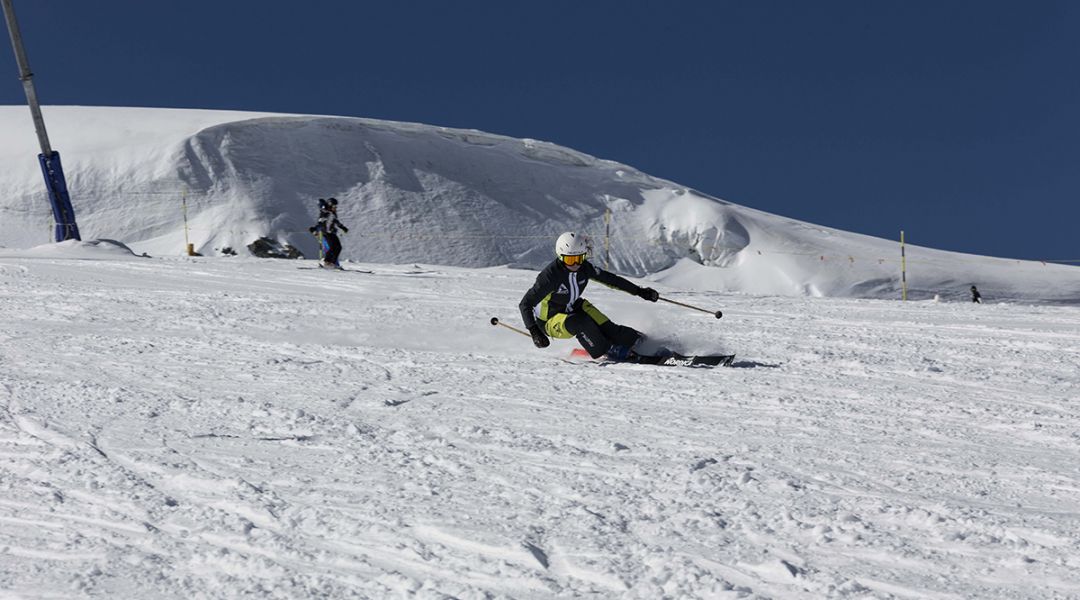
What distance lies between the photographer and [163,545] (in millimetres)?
3744

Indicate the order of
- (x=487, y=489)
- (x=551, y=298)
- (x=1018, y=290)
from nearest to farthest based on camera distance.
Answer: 1. (x=487, y=489)
2. (x=551, y=298)
3. (x=1018, y=290)

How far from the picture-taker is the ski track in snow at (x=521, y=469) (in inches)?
140

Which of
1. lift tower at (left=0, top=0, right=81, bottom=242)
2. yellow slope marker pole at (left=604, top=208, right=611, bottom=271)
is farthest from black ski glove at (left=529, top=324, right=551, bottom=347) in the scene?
lift tower at (left=0, top=0, right=81, bottom=242)

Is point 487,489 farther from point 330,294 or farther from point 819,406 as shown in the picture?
point 330,294

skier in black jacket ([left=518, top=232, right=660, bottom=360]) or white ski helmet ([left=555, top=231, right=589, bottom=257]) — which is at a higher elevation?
white ski helmet ([left=555, top=231, right=589, bottom=257])

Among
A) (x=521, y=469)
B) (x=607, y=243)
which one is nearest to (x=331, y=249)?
(x=607, y=243)

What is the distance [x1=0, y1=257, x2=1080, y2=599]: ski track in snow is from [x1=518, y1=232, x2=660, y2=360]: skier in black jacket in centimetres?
33

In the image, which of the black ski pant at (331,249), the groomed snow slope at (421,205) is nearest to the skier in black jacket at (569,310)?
the black ski pant at (331,249)

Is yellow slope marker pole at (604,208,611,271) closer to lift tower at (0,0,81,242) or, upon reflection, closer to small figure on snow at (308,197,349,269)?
small figure on snow at (308,197,349,269)

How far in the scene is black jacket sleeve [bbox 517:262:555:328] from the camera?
336 inches

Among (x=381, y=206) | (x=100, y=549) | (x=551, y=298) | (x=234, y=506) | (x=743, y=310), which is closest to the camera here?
(x=100, y=549)

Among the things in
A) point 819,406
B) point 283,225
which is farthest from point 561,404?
→ point 283,225

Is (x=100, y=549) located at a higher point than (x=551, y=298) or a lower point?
lower

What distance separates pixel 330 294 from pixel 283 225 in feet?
77.2
